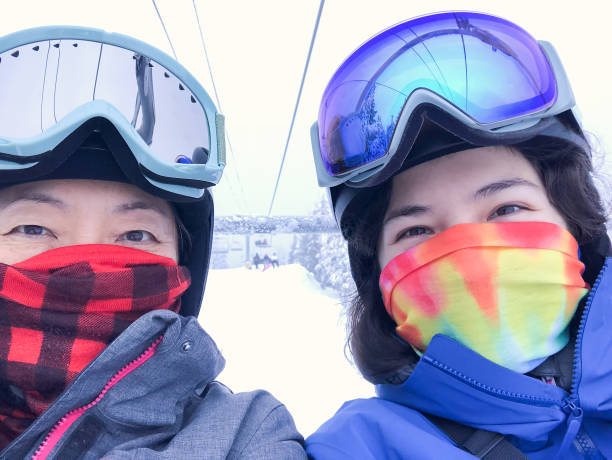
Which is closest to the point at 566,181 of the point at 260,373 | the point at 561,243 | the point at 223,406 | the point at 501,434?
the point at 561,243

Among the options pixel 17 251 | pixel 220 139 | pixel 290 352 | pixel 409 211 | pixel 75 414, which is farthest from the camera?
pixel 290 352

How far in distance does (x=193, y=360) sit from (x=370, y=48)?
113cm

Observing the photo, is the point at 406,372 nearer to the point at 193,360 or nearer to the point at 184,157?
the point at 193,360

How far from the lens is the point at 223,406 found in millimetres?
953

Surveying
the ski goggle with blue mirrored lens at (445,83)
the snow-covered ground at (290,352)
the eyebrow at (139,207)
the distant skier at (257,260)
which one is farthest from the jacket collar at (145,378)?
the distant skier at (257,260)

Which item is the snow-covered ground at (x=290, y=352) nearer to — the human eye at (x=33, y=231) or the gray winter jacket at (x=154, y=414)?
the gray winter jacket at (x=154, y=414)

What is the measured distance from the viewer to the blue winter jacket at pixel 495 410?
0.83 meters

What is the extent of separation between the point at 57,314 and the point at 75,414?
0.75 ft

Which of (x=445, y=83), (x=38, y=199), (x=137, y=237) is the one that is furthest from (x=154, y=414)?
(x=445, y=83)

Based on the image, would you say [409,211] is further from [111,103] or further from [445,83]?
[111,103]

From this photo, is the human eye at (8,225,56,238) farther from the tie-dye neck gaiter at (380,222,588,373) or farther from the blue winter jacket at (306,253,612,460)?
the tie-dye neck gaiter at (380,222,588,373)

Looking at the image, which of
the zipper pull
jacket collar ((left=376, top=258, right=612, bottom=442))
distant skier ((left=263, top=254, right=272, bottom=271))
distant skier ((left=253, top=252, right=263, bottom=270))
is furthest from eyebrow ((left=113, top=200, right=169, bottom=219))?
distant skier ((left=253, top=252, right=263, bottom=270))

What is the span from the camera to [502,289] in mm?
963

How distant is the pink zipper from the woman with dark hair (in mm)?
453
